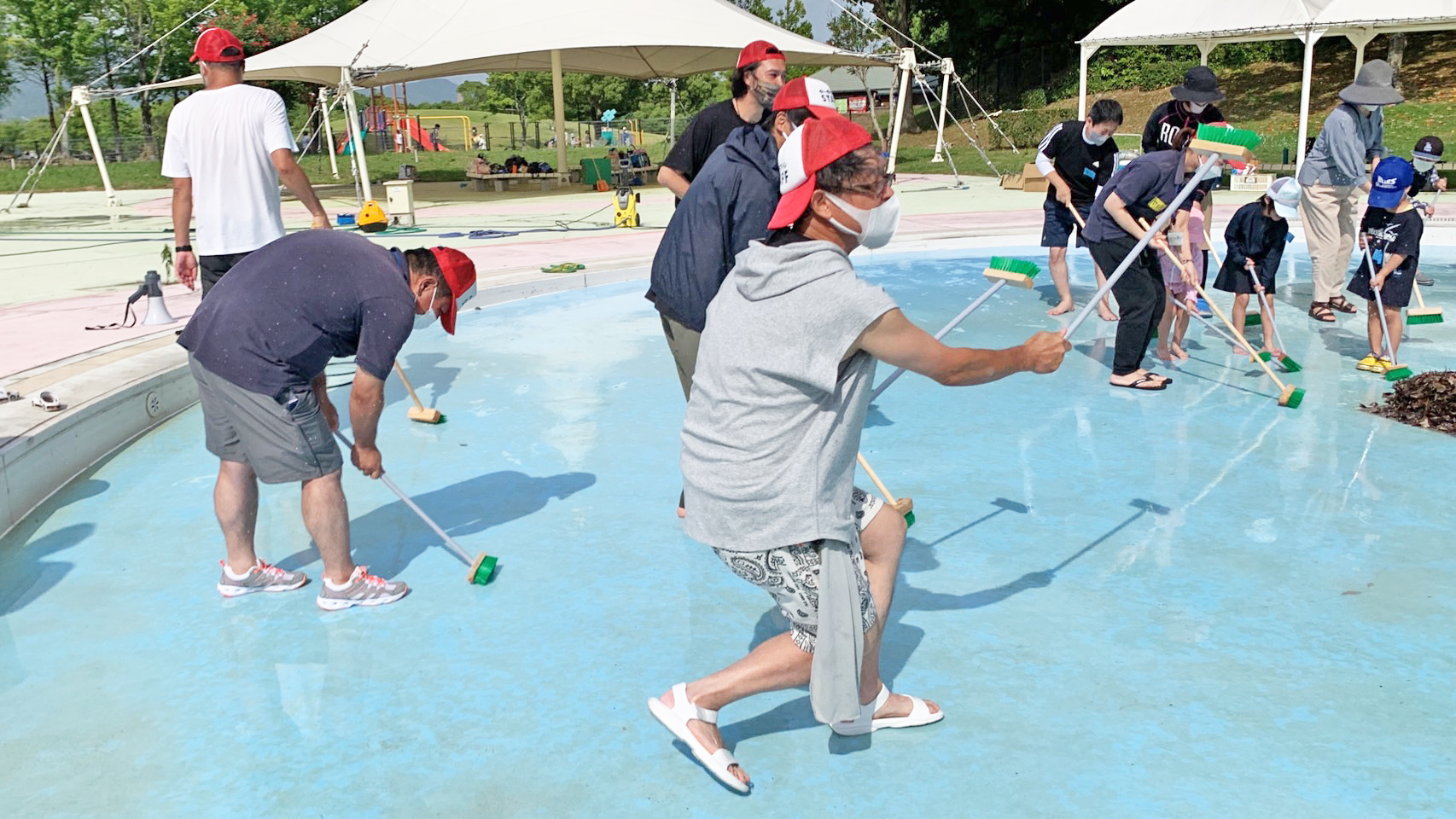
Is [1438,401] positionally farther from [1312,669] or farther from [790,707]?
[790,707]

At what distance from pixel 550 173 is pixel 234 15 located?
3648 cm

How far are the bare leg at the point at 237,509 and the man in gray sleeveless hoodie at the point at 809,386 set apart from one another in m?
2.05

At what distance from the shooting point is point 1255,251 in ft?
24.4

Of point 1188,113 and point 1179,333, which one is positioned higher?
point 1188,113

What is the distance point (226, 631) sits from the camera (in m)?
4.02

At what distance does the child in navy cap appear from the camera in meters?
6.94

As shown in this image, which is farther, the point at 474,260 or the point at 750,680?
the point at 474,260

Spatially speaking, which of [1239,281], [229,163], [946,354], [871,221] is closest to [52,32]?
[229,163]

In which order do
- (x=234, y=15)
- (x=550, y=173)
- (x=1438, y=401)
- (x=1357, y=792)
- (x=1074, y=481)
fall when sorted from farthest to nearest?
1. (x=234, y=15)
2. (x=550, y=173)
3. (x=1438, y=401)
4. (x=1074, y=481)
5. (x=1357, y=792)

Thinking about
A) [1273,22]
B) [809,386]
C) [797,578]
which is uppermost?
[1273,22]

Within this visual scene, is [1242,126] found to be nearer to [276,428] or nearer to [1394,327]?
[1394,327]

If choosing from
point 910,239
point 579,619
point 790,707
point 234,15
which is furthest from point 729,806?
point 234,15

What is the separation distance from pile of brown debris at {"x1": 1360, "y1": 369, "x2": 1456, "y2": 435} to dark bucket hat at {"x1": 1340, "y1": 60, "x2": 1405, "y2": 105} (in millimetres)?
2644

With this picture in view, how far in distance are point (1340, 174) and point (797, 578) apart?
25.3ft
